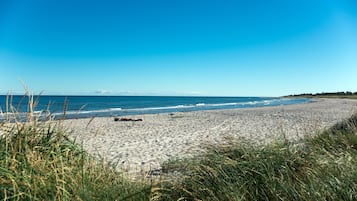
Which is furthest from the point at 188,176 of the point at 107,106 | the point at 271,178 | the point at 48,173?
the point at 107,106

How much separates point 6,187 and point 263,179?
7.32 ft

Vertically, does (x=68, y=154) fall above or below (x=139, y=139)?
above

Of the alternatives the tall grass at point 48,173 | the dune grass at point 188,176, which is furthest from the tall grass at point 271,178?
the tall grass at point 48,173

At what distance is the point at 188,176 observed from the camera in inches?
121

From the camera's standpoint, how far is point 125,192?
2551 millimetres

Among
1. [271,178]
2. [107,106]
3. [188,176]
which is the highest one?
[271,178]

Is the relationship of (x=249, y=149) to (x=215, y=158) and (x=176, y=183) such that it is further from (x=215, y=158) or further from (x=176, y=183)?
(x=176, y=183)

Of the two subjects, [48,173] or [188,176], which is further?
[188,176]

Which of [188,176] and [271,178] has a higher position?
[271,178]

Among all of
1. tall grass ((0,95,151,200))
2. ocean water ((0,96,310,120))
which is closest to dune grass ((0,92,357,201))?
tall grass ((0,95,151,200))

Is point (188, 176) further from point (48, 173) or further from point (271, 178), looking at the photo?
point (48, 173)

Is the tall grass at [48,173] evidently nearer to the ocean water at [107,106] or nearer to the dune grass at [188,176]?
the dune grass at [188,176]

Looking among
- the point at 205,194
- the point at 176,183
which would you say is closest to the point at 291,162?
the point at 205,194

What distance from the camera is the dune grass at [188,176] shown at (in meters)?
2.24
